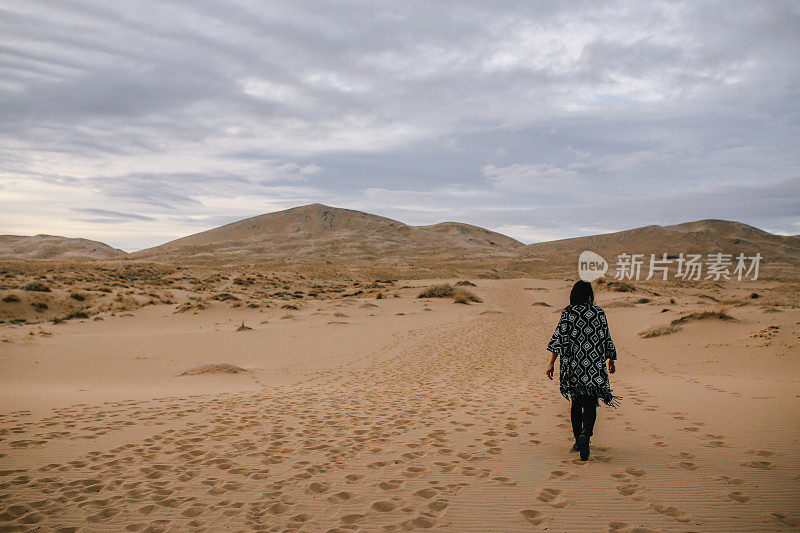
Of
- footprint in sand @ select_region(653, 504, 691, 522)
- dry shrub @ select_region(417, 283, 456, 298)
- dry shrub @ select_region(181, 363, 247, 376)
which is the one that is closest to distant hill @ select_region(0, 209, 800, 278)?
dry shrub @ select_region(417, 283, 456, 298)

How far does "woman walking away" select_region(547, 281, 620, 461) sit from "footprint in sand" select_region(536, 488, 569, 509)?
2.88 ft

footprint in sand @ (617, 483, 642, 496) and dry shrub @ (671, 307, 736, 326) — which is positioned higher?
dry shrub @ (671, 307, 736, 326)

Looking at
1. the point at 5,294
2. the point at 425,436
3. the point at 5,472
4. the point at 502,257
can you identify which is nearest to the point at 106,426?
the point at 5,472

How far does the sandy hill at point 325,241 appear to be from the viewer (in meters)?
88.2

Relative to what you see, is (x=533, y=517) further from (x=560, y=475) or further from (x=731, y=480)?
(x=731, y=480)

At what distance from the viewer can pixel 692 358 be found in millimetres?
11953

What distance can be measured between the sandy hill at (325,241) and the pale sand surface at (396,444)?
67676 millimetres

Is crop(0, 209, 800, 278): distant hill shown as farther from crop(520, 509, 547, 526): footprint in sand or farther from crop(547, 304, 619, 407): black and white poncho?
crop(520, 509, 547, 526): footprint in sand

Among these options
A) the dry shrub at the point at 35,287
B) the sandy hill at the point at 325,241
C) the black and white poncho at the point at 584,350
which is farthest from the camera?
the sandy hill at the point at 325,241

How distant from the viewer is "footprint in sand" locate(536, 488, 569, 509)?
12.2ft

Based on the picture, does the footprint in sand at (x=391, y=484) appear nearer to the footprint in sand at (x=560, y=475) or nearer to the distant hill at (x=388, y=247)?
the footprint in sand at (x=560, y=475)

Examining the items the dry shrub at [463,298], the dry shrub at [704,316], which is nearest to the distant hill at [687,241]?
the dry shrub at [463,298]

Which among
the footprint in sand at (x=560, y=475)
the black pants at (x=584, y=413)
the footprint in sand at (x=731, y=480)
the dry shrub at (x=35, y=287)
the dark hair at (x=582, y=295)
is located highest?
the dark hair at (x=582, y=295)

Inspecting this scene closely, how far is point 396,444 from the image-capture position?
5527mm
